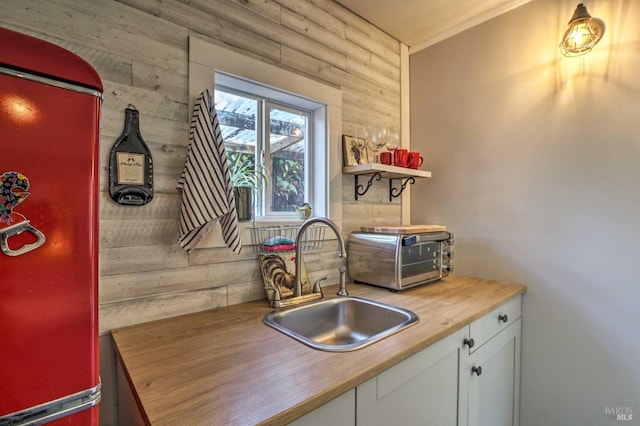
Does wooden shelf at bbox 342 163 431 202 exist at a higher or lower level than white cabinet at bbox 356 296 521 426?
higher

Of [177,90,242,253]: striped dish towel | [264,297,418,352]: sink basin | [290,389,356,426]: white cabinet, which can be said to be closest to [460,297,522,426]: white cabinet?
→ [264,297,418,352]: sink basin

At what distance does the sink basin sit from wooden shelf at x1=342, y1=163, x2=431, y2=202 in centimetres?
67

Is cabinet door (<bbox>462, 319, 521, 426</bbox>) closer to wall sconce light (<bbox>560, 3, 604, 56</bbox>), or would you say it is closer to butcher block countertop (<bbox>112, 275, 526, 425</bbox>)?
butcher block countertop (<bbox>112, 275, 526, 425</bbox>)

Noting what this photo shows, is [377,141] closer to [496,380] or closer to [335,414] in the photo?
[496,380]

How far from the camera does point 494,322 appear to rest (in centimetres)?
139

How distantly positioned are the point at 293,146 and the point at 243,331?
1.00 metres

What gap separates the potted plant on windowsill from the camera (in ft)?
4.33

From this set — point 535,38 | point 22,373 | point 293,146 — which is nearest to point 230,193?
point 293,146

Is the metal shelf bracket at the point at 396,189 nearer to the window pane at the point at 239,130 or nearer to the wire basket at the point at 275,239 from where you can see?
the wire basket at the point at 275,239

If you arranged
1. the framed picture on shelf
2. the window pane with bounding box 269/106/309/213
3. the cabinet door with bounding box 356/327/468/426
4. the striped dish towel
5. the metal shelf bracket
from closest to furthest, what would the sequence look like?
1. the cabinet door with bounding box 356/327/468/426
2. the striped dish towel
3. the window pane with bounding box 269/106/309/213
4. the framed picture on shelf
5. the metal shelf bracket

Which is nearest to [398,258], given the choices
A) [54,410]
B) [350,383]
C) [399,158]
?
[399,158]

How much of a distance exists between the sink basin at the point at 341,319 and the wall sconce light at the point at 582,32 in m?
1.46

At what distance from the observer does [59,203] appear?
516 millimetres

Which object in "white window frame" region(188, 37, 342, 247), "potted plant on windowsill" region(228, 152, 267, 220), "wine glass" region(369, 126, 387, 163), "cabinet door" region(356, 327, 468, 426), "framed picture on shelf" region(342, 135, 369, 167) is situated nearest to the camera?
"cabinet door" region(356, 327, 468, 426)
